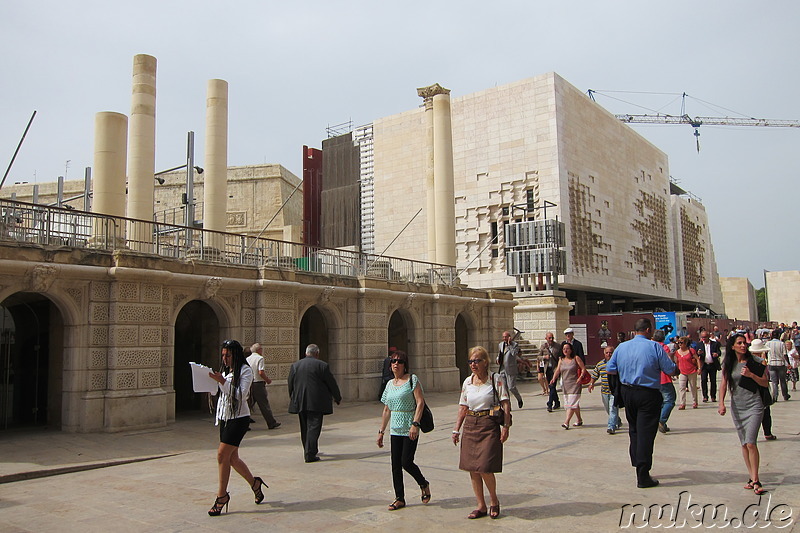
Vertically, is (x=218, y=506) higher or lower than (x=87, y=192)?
lower

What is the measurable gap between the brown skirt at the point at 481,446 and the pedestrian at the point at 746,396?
2845 millimetres

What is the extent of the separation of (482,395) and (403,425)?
938mm

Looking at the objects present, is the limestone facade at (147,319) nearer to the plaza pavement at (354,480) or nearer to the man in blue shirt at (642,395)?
the plaza pavement at (354,480)

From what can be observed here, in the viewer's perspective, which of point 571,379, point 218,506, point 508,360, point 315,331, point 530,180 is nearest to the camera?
point 218,506

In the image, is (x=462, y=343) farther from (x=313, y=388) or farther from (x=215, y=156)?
(x=313, y=388)

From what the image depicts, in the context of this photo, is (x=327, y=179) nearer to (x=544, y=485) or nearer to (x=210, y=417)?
(x=210, y=417)

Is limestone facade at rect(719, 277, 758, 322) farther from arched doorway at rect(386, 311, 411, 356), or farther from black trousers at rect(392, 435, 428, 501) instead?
black trousers at rect(392, 435, 428, 501)

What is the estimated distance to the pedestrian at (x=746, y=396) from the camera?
667 cm

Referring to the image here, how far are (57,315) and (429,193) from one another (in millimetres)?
16064

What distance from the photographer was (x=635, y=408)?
7.12 meters

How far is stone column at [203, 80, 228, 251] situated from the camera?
63.4ft

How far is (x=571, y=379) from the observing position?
473 inches

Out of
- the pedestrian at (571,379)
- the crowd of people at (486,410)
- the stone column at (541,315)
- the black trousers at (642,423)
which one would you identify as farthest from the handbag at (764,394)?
the stone column at (541,315)

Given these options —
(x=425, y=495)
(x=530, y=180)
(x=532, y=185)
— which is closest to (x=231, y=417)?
(x=425, y=495)
